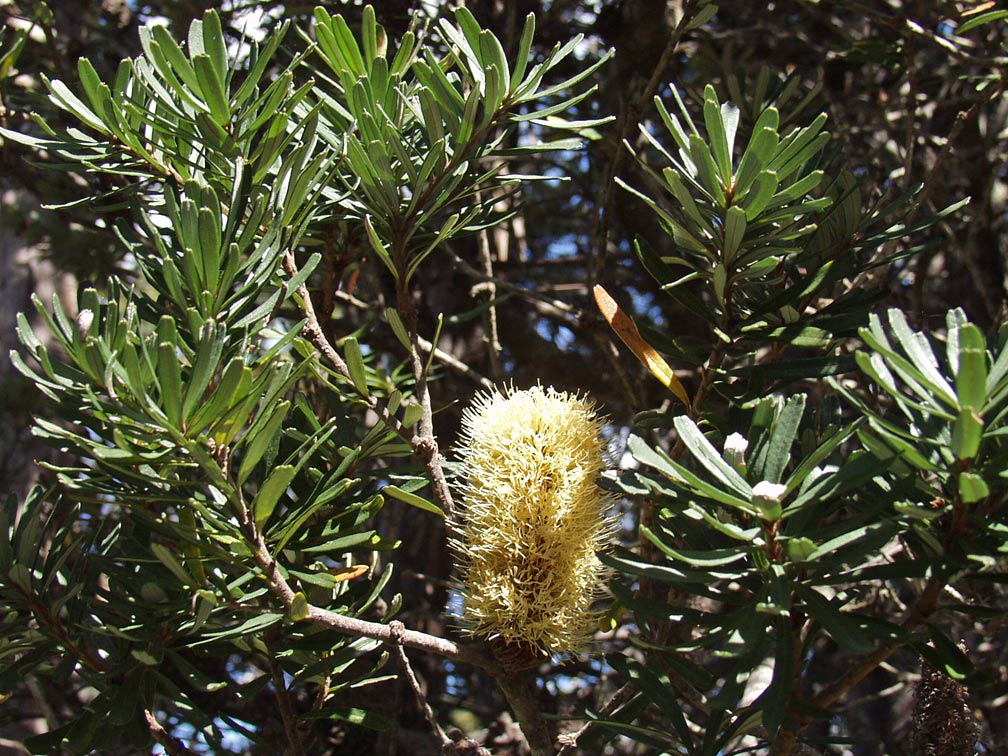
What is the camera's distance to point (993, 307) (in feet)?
6.05

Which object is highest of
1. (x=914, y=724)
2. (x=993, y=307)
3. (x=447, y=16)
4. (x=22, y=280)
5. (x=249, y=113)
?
(x=22, y=280)

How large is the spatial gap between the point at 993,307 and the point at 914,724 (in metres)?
1.15

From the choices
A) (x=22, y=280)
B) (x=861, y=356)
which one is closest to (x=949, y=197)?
(x=861, y=356)

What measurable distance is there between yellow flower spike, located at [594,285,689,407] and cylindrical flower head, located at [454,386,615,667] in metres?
Result: 0.08

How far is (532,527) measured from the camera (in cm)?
86

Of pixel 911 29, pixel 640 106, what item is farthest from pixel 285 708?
pixel 911 29

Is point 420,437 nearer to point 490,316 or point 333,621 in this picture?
point 333,621

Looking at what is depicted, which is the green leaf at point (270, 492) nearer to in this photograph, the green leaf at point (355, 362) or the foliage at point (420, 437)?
the foliage at point (420, 437)

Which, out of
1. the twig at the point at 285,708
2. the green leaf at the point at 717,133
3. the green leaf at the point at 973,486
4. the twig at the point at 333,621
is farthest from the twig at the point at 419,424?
the green leaf at the point at 973,486

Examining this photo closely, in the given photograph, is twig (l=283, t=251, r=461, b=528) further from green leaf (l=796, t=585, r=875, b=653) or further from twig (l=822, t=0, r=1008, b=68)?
twig (l=822, t=0, r=1008, b=68)

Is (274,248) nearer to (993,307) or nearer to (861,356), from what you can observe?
(861,356)

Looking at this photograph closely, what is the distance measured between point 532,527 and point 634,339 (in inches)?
8.3

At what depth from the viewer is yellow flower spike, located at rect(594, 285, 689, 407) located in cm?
89

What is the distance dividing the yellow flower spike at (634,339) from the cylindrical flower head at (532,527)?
0.08m
